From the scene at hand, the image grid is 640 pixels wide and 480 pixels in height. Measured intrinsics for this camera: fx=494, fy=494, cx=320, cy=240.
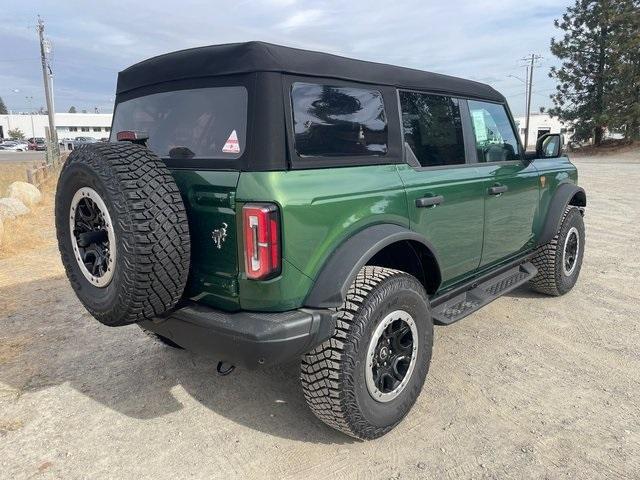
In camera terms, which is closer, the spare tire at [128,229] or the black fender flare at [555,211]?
the spare tire at [128,229]

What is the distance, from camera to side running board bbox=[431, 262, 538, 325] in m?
3.29

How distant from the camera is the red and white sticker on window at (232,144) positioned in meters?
2.36

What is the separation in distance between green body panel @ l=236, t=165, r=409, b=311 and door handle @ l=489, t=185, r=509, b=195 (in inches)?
54.9

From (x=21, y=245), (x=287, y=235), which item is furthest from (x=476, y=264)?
(x=21, y=245)

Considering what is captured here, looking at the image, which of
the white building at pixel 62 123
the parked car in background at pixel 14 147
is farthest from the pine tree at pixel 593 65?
the white building at pixel 62 123

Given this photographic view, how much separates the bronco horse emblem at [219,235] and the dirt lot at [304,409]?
1119mm

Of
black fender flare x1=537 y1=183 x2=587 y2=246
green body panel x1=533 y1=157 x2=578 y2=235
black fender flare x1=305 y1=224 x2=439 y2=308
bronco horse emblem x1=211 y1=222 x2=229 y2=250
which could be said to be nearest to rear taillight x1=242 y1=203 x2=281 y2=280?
bronco horse emblem x1=211 y1=222 x2=229 y2=250

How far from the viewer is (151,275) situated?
220cm

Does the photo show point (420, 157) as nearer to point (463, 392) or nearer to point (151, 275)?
point (463, 392)

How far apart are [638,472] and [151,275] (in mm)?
2469

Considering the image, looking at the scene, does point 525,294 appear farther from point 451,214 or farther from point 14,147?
point 14,147

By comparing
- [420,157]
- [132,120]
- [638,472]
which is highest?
[132,120]

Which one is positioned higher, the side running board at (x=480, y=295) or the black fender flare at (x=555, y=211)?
the black fender flare at (x=555, y=211)

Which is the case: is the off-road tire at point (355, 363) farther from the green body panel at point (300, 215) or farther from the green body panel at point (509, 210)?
the green body panel at point (509, 210)
